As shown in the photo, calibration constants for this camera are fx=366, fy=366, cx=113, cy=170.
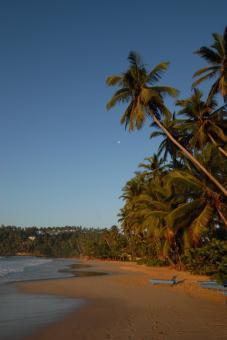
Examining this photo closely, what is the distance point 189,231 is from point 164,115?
24.5ft

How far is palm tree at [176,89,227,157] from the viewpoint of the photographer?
76.7ft

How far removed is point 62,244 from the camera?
14338 centimetres

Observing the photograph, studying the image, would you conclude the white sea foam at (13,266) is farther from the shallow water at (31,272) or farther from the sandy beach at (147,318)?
the sandy beach at (147,318)

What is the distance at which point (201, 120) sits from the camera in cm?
2350

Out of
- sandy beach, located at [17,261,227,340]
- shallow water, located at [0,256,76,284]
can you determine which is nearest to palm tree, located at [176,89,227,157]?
sandy beach, located at [17,261,227,340]

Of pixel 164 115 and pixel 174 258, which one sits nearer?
pixel 164 115

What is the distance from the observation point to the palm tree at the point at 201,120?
23.4 meters

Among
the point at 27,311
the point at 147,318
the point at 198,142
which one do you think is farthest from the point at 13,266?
the point at 147,318

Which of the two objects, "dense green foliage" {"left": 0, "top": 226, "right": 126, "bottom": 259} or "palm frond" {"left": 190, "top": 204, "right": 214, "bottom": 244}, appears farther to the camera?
"dense green foliage" {"left": 0, "top": 226, "right": 126, "bottom": 259}

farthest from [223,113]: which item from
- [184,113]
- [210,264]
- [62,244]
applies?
[62,244]

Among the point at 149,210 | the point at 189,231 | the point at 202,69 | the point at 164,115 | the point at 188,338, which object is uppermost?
the point at 202,69

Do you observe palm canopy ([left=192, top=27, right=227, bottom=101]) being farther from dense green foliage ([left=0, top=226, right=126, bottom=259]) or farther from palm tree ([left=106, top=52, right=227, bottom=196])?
dense green foliage ([left=0, top=226, right=126, bottom=259])

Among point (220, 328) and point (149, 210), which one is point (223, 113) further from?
point (220, 328)

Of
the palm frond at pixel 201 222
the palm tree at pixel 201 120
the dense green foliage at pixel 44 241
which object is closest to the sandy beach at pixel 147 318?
the palm frond at pixel 201 222
